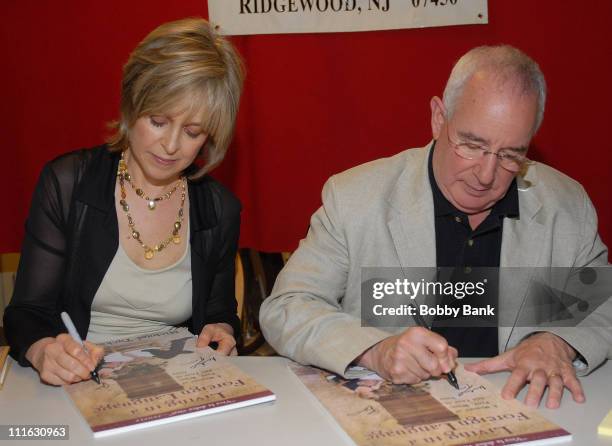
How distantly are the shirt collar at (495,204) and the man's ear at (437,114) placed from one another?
0.31ft

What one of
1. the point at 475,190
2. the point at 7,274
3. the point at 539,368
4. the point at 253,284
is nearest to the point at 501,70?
the point at 475,190

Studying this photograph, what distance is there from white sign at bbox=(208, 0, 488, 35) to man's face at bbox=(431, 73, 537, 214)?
3.01 feet

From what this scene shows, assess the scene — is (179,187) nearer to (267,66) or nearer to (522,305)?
(267,66)

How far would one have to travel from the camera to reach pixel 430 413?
154cm

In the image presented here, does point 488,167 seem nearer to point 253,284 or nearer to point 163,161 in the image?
point 163,161

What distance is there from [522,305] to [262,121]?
134 cm

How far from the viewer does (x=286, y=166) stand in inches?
124

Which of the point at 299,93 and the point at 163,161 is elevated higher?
the point at 299,93

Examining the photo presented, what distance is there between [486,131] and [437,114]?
214 millimetres

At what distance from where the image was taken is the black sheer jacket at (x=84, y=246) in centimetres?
223

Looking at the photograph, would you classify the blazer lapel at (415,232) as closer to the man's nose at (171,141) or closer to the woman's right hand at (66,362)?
the man's nose at (171,141)

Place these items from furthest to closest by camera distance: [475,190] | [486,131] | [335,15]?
[335,15], [475,190], [486,131]

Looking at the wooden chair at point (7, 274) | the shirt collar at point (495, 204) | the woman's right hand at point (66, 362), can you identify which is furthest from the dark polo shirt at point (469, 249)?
the wooden chair at point (7, 274)

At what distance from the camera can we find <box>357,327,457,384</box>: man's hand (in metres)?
1.67
